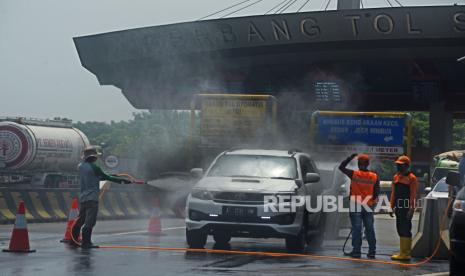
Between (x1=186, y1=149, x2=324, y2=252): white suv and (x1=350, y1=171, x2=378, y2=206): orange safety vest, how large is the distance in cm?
83

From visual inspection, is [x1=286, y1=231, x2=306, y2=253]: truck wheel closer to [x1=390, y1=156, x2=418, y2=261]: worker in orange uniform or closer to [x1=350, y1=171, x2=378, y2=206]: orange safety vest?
[x1=350, y1=171, x2=378, y2=206]: orange safety vest

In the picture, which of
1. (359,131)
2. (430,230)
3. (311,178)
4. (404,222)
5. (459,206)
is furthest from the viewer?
(359,131)

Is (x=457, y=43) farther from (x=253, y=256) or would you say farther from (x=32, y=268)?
(x=32, y=268)

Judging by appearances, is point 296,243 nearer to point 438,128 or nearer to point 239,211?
point 239,211

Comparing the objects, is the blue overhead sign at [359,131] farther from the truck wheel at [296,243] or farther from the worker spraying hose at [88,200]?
the worker spraying hose at [88,200]

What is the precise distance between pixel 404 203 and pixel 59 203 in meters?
12.7

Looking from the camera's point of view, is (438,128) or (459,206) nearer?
(459,206)

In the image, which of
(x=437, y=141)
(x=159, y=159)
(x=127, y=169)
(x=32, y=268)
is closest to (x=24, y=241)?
(x=32, y=268)

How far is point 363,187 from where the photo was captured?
48.8 ft

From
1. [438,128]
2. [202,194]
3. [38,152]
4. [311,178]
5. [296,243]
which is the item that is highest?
[438,128]

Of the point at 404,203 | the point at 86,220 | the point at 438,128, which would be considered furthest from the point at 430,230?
the point at 438,128

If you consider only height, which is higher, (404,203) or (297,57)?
(297,57)

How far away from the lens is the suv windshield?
1558 centimetres

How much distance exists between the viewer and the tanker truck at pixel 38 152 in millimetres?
37438
